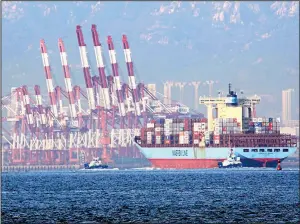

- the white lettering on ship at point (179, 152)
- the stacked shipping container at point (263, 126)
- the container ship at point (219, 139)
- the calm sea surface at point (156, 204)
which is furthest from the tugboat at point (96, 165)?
the calm sea surface at point (156, 204)

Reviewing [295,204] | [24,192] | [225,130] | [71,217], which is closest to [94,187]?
[24,192]

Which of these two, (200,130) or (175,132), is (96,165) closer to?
(175,132)

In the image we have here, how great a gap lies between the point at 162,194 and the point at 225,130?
83.2 meters

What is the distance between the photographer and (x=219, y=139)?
16738cm

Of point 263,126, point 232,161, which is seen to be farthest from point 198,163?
point 263,126

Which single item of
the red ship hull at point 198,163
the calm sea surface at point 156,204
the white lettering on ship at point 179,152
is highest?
the white lettering on ship at point 179,152

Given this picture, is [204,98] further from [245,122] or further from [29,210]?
[29,210]

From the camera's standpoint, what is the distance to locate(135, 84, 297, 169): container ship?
540 ft

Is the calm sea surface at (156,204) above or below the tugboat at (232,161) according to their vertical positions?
below

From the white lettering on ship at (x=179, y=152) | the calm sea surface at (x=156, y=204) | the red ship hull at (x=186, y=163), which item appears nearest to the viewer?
the calm sea surface at (x=156, y=204)

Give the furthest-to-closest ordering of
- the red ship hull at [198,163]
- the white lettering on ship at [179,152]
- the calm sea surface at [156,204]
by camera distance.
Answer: the white lettering on ship at [179,152]
the red ship hull at [198,163]
the calm sea surface at [156,204]

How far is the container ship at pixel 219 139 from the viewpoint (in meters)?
164

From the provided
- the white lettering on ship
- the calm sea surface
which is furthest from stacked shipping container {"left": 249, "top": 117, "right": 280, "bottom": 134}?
the calm sea surface

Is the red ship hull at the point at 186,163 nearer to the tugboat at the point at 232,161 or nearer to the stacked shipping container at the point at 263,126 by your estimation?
the tugboat at the point at 232,161
